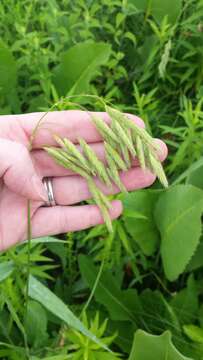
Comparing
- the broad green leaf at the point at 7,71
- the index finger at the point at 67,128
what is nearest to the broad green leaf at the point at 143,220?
→ the index finger at the point at 67,128

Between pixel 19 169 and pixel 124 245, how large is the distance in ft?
1.34

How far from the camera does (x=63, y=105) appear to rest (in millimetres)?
1407

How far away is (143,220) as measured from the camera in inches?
55.6

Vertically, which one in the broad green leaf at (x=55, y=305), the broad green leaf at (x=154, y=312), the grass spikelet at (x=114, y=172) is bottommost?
the broad green leaf at (x=154, y=312)

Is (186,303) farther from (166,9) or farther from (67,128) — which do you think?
(166,9)

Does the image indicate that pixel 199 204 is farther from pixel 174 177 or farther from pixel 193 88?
pixel 193 88

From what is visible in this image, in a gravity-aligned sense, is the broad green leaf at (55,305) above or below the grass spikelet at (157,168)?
below

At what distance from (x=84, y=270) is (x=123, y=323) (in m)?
0.20

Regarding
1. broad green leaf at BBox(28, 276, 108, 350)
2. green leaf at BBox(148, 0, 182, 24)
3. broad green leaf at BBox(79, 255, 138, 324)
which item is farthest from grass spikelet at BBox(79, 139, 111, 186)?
green leaf at BBox(148, 0, 182, 24)

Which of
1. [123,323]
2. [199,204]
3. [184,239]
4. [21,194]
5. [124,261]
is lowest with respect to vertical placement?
[123,323]

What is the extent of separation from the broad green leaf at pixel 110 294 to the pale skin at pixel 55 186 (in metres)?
0.20

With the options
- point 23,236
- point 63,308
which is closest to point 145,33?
point 23,236

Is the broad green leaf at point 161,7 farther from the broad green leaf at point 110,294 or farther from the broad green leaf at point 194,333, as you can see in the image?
the broad green leaf at point 194,333

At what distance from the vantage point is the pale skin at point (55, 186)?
1.20 m
